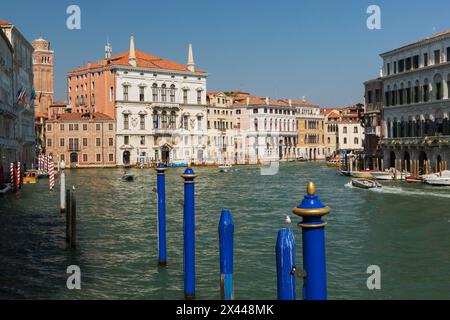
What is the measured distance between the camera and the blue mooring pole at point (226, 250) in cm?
737

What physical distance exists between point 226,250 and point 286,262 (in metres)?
2.20

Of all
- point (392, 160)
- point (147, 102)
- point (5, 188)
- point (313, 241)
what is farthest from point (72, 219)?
point (147, 102)

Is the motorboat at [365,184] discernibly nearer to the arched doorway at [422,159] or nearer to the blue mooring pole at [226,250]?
the arched doorway at [422,159]

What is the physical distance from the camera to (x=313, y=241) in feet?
13.0

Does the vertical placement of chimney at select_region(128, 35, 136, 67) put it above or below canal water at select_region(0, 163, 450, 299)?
above

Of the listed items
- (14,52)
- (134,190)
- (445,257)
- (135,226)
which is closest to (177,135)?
(14,52)

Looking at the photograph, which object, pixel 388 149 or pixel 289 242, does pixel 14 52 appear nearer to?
pixel 388 149

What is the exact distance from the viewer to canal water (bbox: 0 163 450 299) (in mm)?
9945

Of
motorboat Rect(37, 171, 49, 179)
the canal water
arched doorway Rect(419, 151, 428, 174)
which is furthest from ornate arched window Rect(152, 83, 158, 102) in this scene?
the canal water

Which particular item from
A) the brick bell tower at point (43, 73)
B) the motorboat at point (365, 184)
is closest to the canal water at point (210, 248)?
the motorboat at point (365, 184)

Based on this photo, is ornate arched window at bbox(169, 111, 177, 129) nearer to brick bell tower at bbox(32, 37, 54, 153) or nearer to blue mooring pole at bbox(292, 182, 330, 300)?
brick bell tower at bbox(32, 37, 54, 153)

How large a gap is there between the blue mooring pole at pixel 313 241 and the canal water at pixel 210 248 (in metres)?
5.47

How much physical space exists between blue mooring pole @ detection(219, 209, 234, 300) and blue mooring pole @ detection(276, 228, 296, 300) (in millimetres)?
2075

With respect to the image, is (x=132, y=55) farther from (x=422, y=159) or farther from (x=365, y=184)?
(x=365, y=184)
